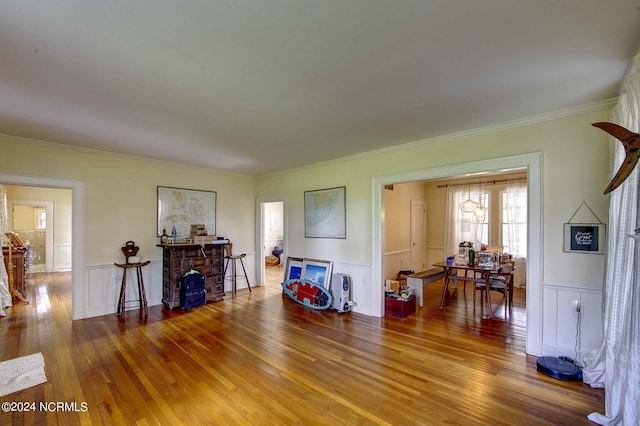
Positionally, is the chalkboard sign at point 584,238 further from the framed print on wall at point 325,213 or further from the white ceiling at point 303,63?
the framed print on wall at point 325,213

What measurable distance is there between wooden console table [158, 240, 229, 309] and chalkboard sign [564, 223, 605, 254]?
16.7ft

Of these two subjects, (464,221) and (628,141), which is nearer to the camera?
(628,141)

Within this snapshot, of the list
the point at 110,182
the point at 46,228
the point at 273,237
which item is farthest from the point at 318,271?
the point at 46,228

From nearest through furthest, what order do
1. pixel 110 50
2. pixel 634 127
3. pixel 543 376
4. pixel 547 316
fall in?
pixel 110 50
pixel 634 127
pixel 543 376
pixel 547 316

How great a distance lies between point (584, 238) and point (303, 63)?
3162 millimetres

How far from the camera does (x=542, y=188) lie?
10.1 feet

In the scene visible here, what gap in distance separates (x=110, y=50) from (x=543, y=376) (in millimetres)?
4422

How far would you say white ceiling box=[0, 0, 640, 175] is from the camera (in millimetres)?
1545

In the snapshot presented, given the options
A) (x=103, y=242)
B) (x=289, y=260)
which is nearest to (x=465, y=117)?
(x=289, y=260)

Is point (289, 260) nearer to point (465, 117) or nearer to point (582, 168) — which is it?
Answer: point (465, 117)

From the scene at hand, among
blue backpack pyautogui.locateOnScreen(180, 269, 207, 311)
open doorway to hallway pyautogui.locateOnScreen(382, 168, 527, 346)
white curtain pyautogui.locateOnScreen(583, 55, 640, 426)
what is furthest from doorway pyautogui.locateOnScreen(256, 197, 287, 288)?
white curtain pyautogui.locateOnScreen(583, 55, 640, 426)

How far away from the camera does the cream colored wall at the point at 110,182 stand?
401cm

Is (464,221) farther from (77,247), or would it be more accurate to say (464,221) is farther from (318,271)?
(77,247)

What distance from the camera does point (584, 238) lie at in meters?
2.87
